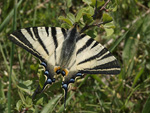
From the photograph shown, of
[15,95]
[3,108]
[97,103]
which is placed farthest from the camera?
[97,103]

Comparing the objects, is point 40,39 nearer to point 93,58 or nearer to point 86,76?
point 93,58

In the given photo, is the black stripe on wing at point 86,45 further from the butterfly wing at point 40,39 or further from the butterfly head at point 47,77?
the butterfly head at point 47,77

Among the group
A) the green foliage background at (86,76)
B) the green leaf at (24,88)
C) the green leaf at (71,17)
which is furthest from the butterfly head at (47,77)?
the green leaf at (71,17)

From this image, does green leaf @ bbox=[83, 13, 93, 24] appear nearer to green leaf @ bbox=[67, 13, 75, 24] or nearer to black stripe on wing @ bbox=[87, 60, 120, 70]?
green leaf @ bbox=[67, 13, 75, 24]

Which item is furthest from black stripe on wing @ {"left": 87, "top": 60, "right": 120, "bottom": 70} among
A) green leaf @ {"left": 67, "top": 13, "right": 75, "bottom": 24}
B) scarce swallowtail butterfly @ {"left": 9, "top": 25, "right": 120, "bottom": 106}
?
green leaf @ {"left": 67, "top": 13, "right": 75, "bottom": 24}

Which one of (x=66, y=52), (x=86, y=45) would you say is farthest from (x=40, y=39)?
(x=86, y=45)

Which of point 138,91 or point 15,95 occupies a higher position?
point 15,95

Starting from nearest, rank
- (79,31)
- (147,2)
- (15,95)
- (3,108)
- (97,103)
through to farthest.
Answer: (79,31)
(3,108)
(15,95)
(97,103)
(147,2)

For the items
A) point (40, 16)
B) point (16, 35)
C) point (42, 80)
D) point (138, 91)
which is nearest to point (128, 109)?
point (138, 91)

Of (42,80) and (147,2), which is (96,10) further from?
(147,2)
